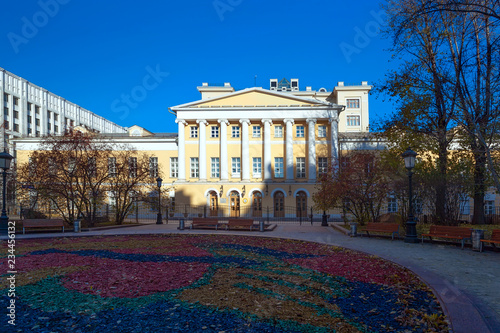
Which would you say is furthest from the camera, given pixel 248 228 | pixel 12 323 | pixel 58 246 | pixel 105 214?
pixel 105 214

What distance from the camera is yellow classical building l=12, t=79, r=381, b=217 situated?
40.3m

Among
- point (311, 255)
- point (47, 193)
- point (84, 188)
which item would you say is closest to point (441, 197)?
point (311, 255)

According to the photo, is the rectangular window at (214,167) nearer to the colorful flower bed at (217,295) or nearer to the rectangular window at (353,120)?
the rectangular window at (353,120)

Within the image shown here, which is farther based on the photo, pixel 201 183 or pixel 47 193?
pixel 201 183

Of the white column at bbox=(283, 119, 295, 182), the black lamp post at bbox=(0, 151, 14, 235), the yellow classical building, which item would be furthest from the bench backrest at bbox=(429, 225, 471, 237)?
the white column at bbox=(283, 119, 295, 182)

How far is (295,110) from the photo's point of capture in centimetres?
4050

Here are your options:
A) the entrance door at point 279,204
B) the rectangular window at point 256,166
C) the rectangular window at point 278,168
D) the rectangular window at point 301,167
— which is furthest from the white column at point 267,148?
the rectangular window at point 301,167

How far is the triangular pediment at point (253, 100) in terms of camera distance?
134ft

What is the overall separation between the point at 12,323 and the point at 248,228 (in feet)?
56.2

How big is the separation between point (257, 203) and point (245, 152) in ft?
19.8

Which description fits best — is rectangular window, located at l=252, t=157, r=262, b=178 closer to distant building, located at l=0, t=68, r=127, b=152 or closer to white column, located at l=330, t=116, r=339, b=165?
white column, located at l=330, t=116, r=339, b=165

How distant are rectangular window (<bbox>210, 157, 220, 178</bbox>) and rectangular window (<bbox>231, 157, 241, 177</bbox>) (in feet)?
5.88

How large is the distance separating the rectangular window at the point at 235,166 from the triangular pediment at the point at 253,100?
248 inches

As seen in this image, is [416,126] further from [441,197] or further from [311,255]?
[311,255]
